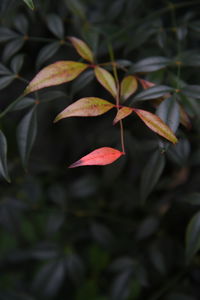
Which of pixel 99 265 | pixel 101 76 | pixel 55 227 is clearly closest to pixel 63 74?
pixel 101 76

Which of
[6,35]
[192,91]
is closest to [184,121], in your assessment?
[192,91]

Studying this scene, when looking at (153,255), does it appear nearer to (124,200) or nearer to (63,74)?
(124,200)

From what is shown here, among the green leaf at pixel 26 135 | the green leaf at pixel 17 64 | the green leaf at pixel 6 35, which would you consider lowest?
the green leaf at pixel 26 135

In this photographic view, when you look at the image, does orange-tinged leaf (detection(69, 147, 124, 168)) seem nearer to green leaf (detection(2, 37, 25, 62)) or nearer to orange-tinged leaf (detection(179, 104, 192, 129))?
orange-tinged leaf (detection(179, 104, 192, 129))

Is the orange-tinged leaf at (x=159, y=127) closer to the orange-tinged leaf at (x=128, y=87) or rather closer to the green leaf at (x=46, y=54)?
the orange-tinged leaf at (x=128, y=87)

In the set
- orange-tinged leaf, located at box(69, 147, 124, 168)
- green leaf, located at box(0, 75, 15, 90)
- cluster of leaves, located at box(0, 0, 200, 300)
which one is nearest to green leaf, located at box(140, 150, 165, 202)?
cluster of leaves, located at box(0, 0, 200, 300)

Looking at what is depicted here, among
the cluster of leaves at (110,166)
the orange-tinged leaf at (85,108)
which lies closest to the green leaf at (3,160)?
the cluster of leaves at (110,166)
